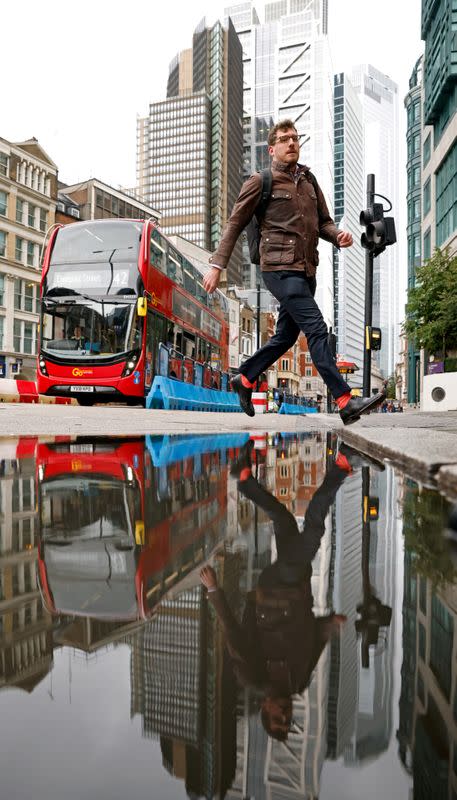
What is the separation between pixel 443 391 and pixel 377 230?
1461 centimetres

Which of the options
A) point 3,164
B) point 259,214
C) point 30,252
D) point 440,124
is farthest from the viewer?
point 30,252

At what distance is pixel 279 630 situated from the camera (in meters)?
0.91

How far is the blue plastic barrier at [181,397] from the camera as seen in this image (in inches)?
591

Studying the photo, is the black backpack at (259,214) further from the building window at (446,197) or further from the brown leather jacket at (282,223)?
the building window at (446,197)

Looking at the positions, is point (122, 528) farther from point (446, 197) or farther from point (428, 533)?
point (446, 197)

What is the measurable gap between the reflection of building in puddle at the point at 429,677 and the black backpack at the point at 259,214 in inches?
179

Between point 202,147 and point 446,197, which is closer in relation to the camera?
point 446,197

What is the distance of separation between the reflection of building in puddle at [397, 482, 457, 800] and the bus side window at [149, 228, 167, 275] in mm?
14332

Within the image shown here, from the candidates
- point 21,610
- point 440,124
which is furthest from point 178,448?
point 440,124

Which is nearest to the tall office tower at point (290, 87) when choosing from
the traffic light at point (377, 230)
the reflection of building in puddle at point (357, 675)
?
the traffic light at point (377, 230)

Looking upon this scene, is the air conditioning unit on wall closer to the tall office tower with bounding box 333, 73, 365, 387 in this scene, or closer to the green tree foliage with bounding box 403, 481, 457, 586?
the green tree foliage with bounding box 403, 481, 457, 586

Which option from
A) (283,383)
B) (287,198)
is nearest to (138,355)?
(287,198)

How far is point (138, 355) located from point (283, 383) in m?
75.1

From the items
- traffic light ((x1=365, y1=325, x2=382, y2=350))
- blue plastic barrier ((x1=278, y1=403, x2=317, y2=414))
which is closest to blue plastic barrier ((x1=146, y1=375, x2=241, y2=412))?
blue plastic barrier ((x1=278, y1=403, x2=317, y2=414))
